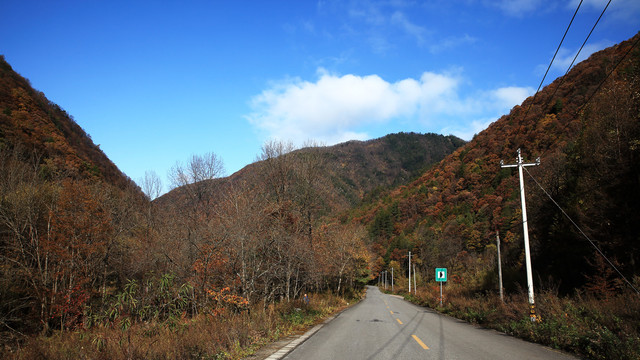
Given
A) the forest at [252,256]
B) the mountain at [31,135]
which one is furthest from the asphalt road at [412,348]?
the mountain at [31,135]

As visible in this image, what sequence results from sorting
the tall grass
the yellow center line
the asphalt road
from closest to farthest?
the tall grass < the asphalt road < the yellow center line

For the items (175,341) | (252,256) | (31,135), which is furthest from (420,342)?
(31,135)

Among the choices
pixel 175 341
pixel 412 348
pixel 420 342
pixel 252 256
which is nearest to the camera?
pixel 175 341

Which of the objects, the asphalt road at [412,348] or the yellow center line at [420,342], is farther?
the yellow center line at [420,342]

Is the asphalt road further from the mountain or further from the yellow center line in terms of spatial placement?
the mountain

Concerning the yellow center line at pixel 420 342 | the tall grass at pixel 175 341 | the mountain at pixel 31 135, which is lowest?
the yellow center line at pixel 420 342

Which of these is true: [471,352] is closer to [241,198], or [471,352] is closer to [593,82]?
[241,198]

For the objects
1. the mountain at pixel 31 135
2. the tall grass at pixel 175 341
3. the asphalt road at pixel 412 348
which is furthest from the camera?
the mountain at pixel 31 135

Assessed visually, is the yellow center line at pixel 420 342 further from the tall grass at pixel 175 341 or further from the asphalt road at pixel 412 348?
the tall grass at pixel 175 341

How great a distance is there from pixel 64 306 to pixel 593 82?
7745 centimetres

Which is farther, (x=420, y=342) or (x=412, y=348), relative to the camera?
(x=420, y=342)

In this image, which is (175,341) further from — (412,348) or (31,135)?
(31,135)

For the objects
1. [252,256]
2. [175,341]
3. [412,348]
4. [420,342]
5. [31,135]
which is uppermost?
[31,135]

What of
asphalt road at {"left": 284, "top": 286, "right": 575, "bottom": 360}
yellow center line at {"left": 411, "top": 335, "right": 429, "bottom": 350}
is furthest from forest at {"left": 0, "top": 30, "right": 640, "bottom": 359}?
yellow center line at {"left": 411, "top": 335, "right": 429, "bottom": 350}
